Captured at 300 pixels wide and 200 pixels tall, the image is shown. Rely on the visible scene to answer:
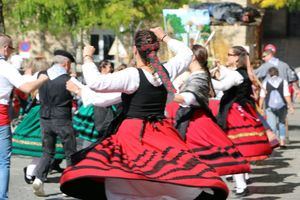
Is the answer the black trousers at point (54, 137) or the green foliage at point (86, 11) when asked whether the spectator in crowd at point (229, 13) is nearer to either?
the green foliage at point (86, 11)

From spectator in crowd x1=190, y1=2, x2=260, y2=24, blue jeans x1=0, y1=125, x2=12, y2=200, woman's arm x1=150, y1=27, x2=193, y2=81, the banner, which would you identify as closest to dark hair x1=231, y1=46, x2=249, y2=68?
woman's arm x1=150, y1=27, x2=193, y2=81

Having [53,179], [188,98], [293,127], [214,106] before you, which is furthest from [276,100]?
[188,98]

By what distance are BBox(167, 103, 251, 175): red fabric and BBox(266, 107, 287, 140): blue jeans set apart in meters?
6.65

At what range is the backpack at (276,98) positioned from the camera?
15.9m

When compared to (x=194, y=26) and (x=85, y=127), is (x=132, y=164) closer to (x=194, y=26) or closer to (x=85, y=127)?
(x=85, y=127)

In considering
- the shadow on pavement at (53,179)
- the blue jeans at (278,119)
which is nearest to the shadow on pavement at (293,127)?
the blue jeans at (278,119)

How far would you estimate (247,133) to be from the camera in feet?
36.1

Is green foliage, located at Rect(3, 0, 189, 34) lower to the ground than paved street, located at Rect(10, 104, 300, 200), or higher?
higher

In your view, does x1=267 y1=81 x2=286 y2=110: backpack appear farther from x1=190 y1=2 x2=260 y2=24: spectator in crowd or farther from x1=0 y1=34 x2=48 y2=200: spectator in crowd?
x1=190 y1=2 x2=260 y2=24: spectator in crowd

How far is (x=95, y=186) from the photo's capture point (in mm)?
7098

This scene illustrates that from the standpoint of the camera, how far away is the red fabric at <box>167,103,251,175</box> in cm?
934

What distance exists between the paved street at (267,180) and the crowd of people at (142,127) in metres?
0.23

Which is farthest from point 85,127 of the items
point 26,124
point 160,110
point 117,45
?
point 117,45

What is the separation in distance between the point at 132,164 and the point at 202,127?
2680mm
